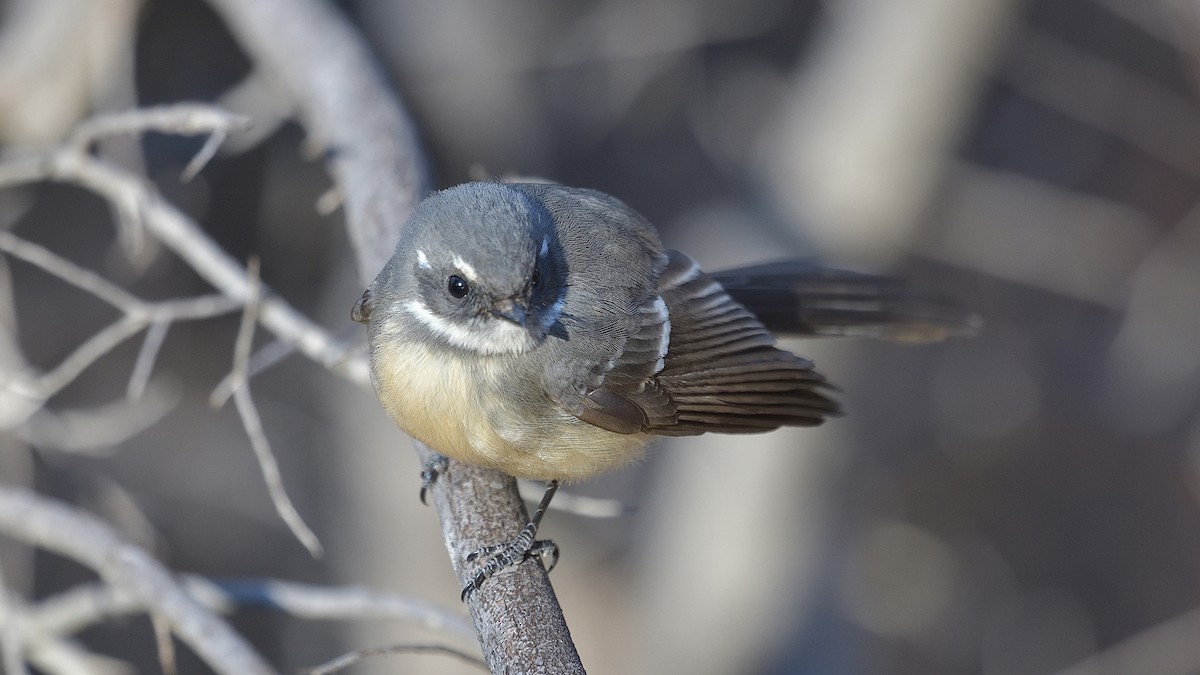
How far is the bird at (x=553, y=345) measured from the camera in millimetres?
3012

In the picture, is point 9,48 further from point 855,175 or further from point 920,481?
point 920,481

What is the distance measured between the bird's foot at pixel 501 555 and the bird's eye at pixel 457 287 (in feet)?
2.27

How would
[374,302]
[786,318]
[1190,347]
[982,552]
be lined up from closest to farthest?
[374,302], [786,318], [1190,347], [982,552]

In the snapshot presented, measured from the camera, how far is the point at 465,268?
301 cm

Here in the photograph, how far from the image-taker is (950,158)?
6703 mm

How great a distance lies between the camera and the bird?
3012mm

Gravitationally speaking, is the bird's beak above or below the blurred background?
below

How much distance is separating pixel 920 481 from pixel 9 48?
20.7 ft

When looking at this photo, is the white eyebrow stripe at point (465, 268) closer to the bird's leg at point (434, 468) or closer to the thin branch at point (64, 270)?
the bird's leg at point (434, 468)

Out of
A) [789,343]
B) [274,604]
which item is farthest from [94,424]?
[789,343]

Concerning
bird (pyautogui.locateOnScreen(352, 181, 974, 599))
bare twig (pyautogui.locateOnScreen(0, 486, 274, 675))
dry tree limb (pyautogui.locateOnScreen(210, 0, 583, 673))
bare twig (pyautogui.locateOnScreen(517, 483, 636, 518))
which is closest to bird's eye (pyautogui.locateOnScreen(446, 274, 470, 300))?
bird (pyautogui.locateOnScreen(352, 181, 974, 599))

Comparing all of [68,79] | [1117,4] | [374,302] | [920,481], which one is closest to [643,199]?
[920,481]

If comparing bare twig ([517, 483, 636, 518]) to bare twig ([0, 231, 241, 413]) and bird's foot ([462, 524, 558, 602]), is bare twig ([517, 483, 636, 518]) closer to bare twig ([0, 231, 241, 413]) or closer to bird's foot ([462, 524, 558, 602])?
bird's foot ([462, 524, 558, 602])

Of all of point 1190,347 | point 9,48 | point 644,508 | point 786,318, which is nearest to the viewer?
point 786,318
